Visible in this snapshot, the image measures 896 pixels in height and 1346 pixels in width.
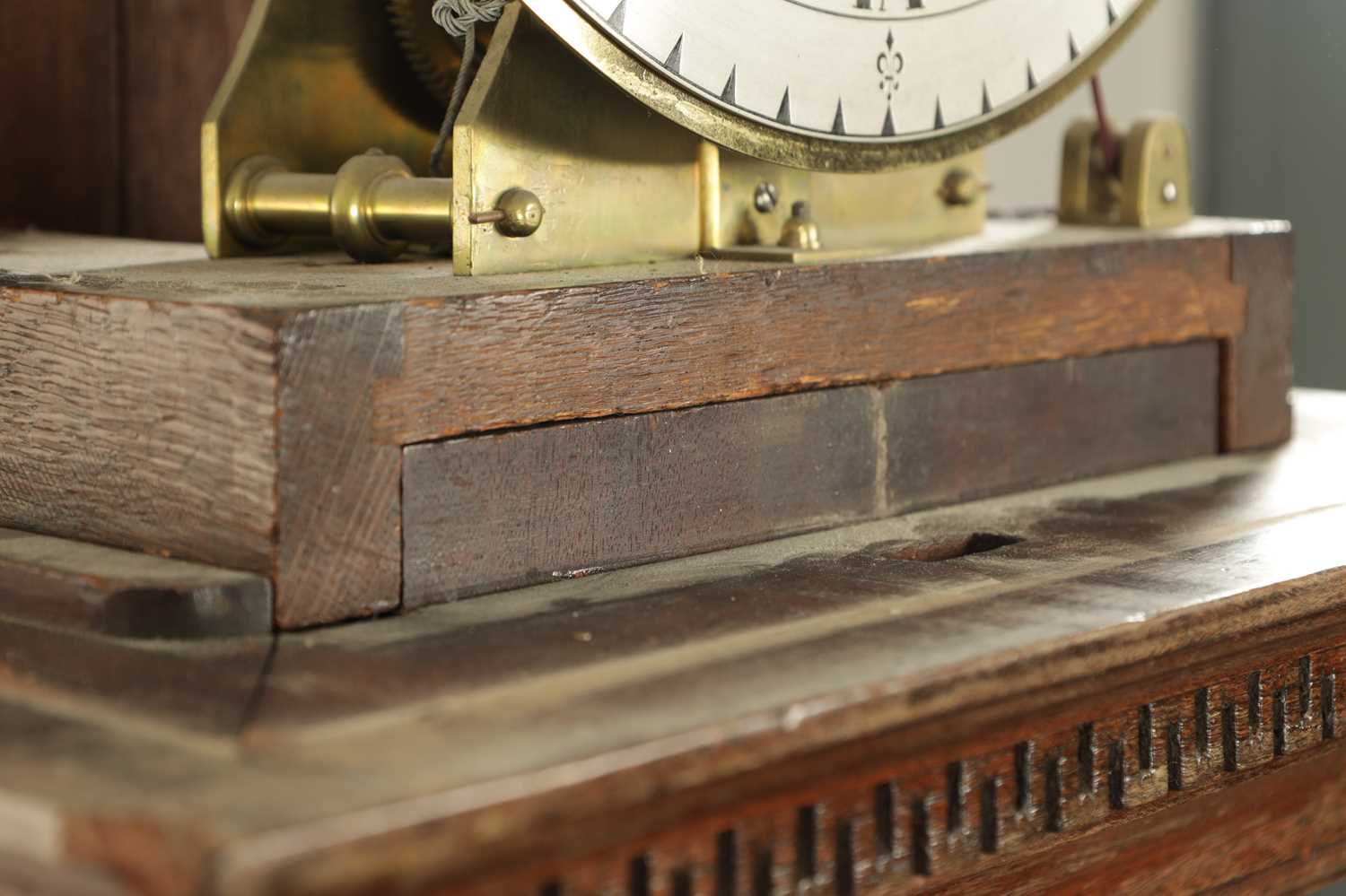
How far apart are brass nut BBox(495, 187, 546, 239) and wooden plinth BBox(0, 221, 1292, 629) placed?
4 centimetres

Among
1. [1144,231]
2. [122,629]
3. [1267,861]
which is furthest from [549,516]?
[1144,231]

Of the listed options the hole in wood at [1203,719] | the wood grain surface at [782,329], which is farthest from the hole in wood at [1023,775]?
the wood grain surface at [782,329]

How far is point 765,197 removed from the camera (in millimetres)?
940

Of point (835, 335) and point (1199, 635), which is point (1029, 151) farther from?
point (1199, 635)

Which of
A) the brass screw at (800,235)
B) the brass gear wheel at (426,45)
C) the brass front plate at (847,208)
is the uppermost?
the brass gear wheel at (426,45)

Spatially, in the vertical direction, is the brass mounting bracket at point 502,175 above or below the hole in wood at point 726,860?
above

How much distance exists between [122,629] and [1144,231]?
2.13 feet

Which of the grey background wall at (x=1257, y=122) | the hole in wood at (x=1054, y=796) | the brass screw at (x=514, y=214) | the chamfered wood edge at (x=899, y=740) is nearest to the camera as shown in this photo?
the chamfered wood edge at (x=899, y=740)

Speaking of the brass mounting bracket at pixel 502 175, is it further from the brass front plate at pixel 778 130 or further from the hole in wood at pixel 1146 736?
the hole in wood at pixel 1146 736

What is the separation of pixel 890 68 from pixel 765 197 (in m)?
0.09

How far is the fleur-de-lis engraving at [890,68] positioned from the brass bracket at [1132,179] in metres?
0.23

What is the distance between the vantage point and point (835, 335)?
860mm

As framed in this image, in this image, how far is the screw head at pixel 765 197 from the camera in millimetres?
936

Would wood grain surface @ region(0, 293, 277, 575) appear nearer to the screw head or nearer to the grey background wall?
the screw head
